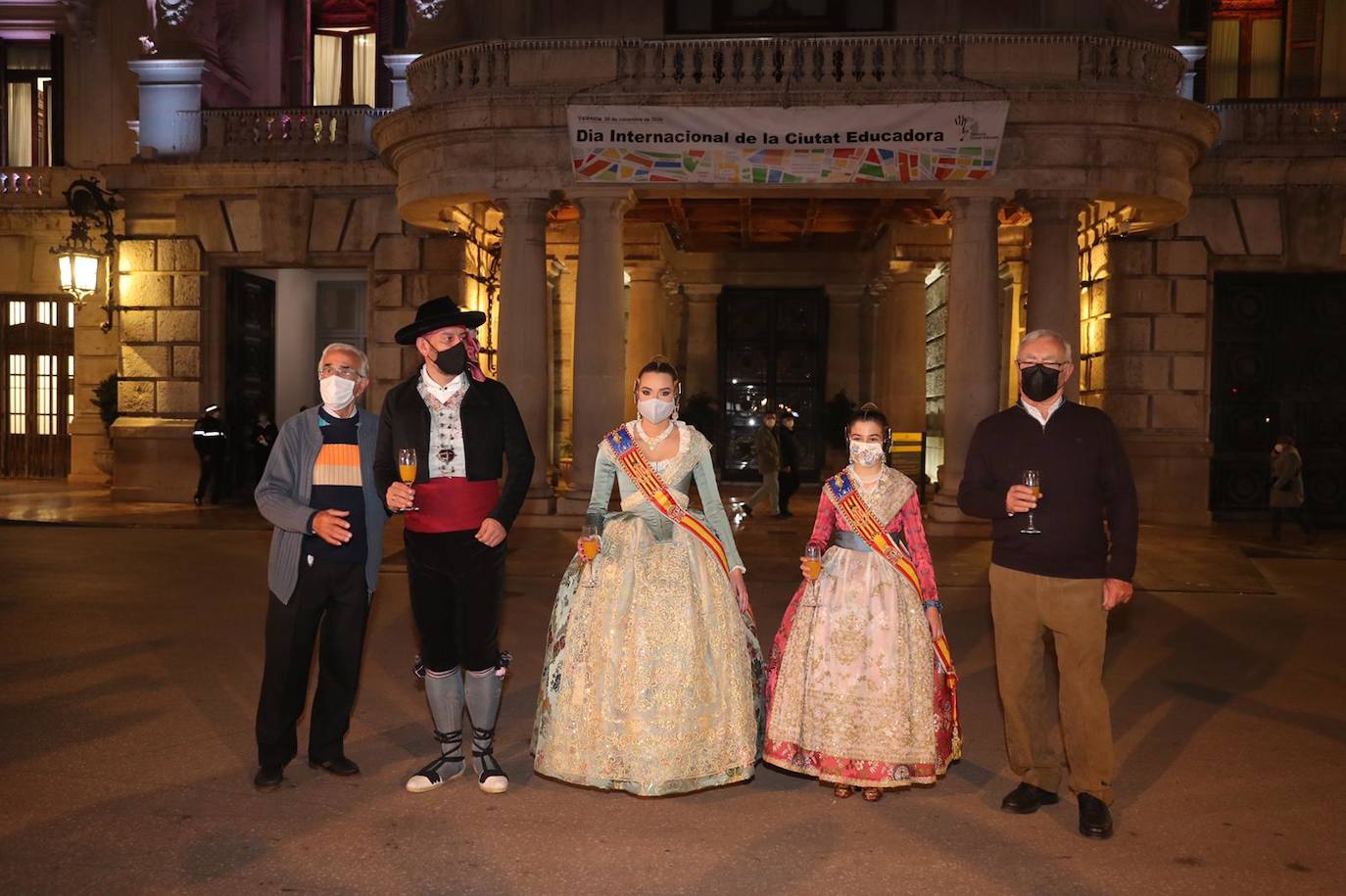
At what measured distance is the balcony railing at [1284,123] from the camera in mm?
19047

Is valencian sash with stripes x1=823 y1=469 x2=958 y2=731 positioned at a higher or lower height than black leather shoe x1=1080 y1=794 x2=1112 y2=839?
higher

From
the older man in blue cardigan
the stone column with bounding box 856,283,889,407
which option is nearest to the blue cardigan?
the older man in blue cardigan

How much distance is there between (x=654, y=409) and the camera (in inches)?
229

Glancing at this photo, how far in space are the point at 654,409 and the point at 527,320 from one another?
11.9m

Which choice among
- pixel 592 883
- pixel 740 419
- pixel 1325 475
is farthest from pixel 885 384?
pixel 592 883

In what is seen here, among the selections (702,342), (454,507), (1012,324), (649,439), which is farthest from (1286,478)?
(454,507)

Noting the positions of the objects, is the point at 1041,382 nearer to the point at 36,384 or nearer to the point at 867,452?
the point at 867,452

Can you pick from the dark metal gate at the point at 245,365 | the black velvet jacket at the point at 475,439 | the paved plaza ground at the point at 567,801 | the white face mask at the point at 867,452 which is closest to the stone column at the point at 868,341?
the dark metal gate at the point at 245,365

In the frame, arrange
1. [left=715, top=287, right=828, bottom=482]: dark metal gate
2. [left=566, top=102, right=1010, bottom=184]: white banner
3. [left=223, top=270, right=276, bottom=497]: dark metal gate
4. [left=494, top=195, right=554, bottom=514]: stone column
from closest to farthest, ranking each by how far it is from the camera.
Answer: [left=566, top=102, right=1010, bottom=184]: white banner, [left=494, top=195, right=554, bottom=514]: stone column, [left=223, top=270, right=276, bottom=497]: dark metal gate, [left=715, top=287, right=828, bottom=482]: dark metal gate

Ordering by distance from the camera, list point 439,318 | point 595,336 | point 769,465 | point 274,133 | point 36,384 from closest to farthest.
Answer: point 439,318 → point 595,336 → point 769,465 → point 274,133 → point 36,384

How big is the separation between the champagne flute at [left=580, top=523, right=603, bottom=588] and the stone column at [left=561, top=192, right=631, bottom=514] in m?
11.4

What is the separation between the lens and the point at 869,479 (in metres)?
5.94

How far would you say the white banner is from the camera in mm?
16281

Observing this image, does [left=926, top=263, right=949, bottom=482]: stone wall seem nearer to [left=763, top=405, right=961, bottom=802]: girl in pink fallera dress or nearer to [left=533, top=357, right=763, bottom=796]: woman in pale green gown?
[left=763, top=405, right=961, bottom=802]: girl in pink fallera dress
